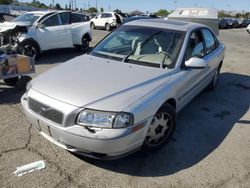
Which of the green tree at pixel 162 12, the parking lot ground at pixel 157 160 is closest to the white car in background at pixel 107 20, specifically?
the parking lot ground at pixel 157 160

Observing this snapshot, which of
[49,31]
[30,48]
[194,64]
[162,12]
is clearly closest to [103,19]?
[49,31]

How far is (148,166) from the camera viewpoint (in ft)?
10.9

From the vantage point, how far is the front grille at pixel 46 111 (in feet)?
9.55

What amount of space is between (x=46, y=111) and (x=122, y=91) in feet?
2.84

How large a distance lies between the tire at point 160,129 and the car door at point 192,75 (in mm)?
386

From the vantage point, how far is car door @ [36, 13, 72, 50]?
30.0 ft

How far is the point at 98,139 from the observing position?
9.05 feet

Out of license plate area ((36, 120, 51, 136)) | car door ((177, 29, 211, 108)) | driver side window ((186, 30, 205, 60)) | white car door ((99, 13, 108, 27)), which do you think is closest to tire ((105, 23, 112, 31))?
white car door ((99, 13, 108, 27))

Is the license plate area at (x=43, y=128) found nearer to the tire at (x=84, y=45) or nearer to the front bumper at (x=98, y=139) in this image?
the front bumper at (x=98, y=139)

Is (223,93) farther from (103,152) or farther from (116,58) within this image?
(103,152)

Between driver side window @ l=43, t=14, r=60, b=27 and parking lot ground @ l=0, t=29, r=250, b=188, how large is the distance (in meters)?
5.17

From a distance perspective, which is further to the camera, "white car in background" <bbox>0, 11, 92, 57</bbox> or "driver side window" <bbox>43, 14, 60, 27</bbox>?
"driver side window" <bbox>43, 14, 60, 27</bbox>

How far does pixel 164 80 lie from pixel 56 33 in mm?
6961

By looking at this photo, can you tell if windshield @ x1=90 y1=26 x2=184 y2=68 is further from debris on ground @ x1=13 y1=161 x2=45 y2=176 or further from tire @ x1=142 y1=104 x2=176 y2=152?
debris on ground @ x1=13 y1=161 x2=45 y2=176
